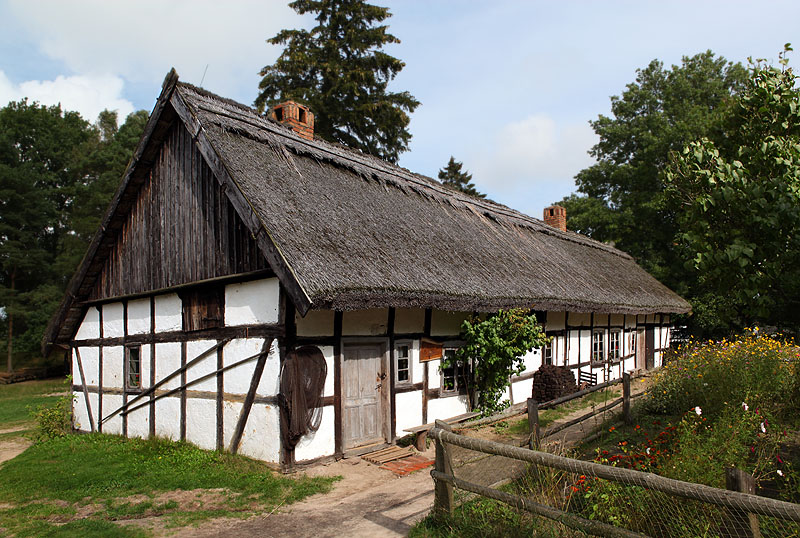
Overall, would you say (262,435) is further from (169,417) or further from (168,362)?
(168,362)

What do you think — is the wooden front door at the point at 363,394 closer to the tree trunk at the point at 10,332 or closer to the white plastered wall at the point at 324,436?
the white plastered wall at the point at 324,436

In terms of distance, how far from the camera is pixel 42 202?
32406 millimetres

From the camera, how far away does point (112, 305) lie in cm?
1209

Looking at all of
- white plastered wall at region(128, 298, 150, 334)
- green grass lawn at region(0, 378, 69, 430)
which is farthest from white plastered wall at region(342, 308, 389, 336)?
green grass lawn at region(0, 378, 69, 430)

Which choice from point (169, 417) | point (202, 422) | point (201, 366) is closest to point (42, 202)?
point (169, 417)

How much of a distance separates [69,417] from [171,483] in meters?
7.20

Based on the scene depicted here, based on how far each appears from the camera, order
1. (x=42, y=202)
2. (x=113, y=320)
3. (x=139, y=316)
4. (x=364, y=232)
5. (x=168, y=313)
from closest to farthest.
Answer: (x=364, y=232) < (x=168, y=313) < (x=139, y=316) < (x=113, y=320) < (x=42, y=202)

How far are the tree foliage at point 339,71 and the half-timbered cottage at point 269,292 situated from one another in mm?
14028

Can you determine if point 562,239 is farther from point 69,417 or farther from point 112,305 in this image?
point 69,417

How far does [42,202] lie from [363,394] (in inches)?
1255

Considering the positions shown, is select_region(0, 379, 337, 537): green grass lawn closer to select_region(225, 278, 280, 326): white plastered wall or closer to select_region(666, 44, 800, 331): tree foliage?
select_region(225, 278, 280, 326): white plastered wall

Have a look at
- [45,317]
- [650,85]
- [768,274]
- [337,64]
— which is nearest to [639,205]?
[650,85]

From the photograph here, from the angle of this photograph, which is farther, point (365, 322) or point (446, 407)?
point (446, 407)

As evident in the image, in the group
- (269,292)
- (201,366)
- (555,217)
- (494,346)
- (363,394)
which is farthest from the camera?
(555,217)
